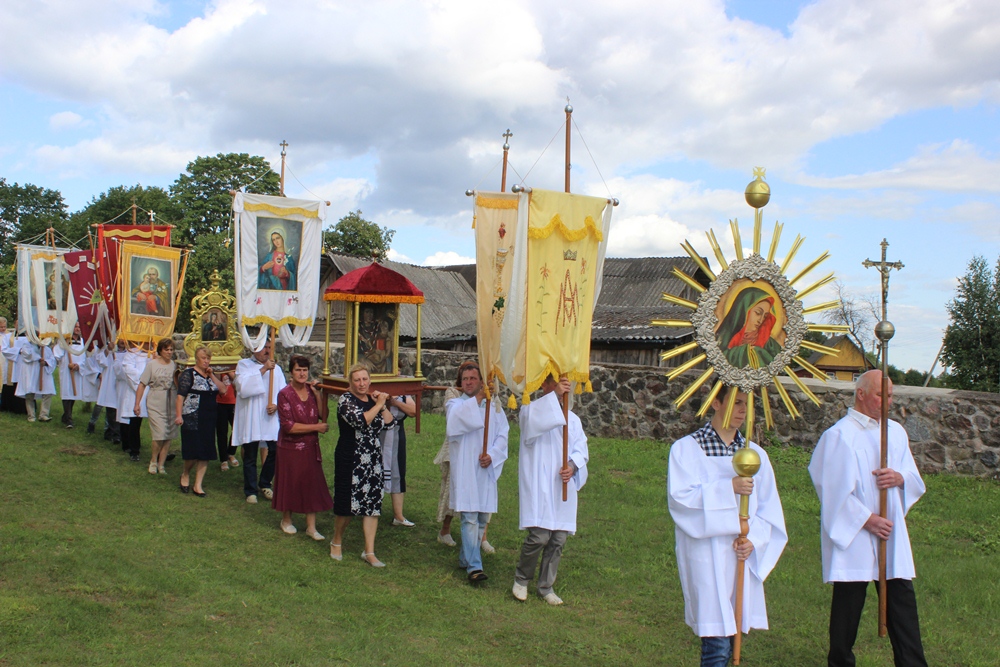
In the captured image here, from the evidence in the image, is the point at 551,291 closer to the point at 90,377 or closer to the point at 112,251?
the point at 112,251

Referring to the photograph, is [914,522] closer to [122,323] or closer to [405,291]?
[405,291]

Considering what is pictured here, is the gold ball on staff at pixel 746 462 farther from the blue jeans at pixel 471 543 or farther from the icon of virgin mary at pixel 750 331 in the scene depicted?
the blue jeans at pixel 471 543

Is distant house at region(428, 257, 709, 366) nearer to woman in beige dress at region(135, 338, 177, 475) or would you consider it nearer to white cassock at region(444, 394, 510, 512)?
A: white cassock at region(444, 394, 510, 512)

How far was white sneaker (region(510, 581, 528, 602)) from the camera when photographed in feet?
21.7

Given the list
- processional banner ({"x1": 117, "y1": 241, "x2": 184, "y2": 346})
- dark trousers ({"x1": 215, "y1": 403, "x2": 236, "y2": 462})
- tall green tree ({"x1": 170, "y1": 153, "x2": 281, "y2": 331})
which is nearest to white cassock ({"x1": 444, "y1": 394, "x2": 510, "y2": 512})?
dark trousers ({"x1": 215, "y1": 403, "x2": 236, "y2": 462})

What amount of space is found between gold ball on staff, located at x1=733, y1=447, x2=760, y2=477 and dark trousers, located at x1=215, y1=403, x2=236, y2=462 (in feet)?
24.9

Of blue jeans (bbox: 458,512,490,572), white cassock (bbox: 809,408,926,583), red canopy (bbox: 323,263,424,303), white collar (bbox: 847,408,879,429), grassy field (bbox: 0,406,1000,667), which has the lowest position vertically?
grassy field (bbox: 0,406,1000,667)

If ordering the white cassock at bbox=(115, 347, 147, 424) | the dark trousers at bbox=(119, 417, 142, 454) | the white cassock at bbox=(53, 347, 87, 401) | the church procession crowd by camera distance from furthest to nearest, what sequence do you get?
the white cassock at bbox=(53, 347, 87, 401) → the white cassock at bbox=(115, 347, 147, 424) → the dark trousers at bbox=(119, 417, 142, 454) → the church procession crowd

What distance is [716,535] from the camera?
456 centimetres

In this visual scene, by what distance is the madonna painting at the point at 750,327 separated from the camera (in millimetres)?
4789

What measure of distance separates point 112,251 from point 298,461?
5.66 metres

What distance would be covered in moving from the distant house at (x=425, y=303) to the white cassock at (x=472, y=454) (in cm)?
1726

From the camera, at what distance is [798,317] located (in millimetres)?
4941

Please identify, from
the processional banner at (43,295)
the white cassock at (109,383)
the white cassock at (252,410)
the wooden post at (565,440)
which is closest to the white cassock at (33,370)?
the processional banner at (43,295)
